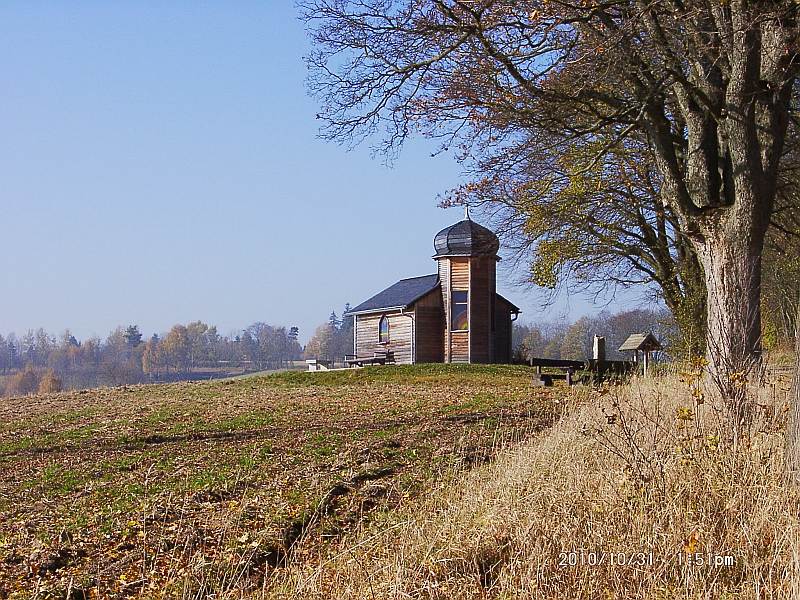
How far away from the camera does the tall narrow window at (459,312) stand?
32.7m

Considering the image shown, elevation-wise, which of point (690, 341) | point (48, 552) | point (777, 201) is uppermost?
point (777, 201)

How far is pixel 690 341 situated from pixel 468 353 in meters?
13.2

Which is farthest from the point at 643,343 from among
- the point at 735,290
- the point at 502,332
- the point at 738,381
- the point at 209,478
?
the point at 209,478

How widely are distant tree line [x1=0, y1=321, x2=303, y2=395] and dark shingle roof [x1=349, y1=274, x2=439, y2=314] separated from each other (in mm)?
57562

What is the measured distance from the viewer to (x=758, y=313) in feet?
37.6

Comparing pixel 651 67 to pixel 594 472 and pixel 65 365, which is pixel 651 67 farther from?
pixel 65 365

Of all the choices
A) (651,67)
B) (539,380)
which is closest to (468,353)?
(539,380)

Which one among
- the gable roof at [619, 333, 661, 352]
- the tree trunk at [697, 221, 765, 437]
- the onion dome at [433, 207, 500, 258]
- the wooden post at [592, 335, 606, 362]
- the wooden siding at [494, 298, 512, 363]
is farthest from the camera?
the wooden siding at [494, 298, 512, 363]

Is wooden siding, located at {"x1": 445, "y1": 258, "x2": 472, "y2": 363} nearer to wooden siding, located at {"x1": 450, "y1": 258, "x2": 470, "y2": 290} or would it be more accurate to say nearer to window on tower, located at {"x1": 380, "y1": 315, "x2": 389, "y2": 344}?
wooden siding, located at {"x1": 450, "y1": 258, "x2": 470, "y2": 290}

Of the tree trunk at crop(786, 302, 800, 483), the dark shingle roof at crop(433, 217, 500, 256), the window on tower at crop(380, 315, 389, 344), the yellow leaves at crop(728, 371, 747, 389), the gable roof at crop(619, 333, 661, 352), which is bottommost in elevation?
the tree trunk at crop(786, 302, 800, 483)

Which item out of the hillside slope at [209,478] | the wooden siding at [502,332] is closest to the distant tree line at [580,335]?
the wooden siding at [502,332]

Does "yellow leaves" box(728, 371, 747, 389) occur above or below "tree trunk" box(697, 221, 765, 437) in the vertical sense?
below

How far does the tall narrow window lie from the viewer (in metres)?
Result: 32.7

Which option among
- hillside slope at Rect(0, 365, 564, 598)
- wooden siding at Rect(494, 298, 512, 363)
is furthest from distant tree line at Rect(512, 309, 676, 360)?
hillside slope at Rect(0, 365, 564, 598)
